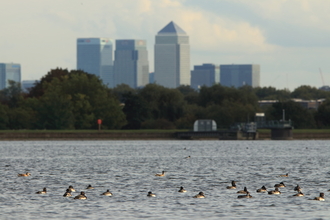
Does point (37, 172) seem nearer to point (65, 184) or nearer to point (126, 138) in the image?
point (65, 184)

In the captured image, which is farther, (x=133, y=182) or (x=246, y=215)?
(x=133, y=182)

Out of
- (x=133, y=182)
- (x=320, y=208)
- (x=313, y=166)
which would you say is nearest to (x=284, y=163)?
(x=313, y=166)

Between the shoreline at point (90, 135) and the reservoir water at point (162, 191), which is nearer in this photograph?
the reservoir water at point (162, 191)

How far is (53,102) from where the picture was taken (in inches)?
7712

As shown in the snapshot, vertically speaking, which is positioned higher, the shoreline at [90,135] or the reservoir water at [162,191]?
the shoreline at [90,135]

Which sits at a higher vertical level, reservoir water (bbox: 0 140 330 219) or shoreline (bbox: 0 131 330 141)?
shoreline (bbox: 0 131 330 141)

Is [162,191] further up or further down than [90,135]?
further down

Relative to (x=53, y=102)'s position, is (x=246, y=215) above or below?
below

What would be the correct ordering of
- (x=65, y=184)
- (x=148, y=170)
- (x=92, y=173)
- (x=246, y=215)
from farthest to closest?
(x=148, y=170), (x=92, y=173), (x=65, y=184), (x=246, y=215)

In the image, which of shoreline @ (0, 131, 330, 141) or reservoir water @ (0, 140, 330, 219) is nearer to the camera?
reservoir water @ (0, 140, 330, 219)

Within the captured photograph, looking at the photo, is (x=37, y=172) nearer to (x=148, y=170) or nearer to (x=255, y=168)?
(x=148, y=170)

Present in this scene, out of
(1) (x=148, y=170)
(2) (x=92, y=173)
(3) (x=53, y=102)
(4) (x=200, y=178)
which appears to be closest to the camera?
(4) (x=200, y=178)

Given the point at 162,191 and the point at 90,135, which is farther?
the point at 90,135

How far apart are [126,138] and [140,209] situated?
511ft
